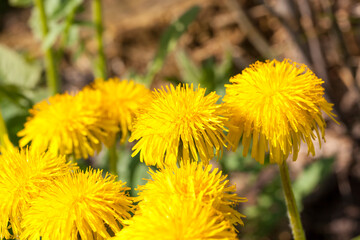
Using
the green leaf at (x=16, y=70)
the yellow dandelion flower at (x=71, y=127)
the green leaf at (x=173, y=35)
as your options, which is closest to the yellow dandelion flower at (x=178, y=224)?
the yellow dandelion flower at (x=71, y=127)

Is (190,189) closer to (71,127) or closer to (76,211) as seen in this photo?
(76,211)

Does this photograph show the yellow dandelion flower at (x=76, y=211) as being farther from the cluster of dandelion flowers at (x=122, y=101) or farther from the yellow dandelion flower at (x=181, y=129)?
the cluster of dandelion flowers at (x=122, y=101)

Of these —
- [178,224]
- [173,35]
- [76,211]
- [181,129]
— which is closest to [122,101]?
[181,129]

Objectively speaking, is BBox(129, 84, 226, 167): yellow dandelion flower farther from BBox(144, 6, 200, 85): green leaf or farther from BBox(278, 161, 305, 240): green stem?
BBox(144, 6, 200, 85): green leaf

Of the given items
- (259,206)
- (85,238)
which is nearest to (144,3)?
(259,206)

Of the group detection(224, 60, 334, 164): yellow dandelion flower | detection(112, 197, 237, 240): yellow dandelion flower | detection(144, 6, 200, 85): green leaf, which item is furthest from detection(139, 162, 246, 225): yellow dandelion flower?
detection(144, 6, 200, 85): green leaf

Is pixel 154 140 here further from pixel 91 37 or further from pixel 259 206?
pixel 91 37
